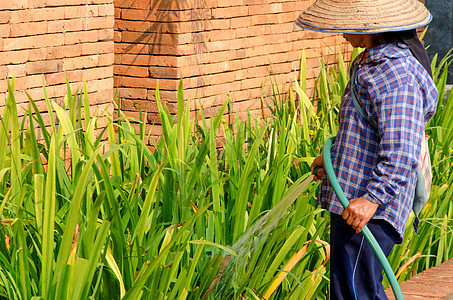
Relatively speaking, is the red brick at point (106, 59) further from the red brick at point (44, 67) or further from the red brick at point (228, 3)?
the red brick at point (228, 3)

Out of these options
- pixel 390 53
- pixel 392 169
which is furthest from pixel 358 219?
pixel 390 53

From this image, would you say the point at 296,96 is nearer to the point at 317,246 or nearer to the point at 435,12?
the point at 317,246

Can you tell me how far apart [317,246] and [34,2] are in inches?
84.5

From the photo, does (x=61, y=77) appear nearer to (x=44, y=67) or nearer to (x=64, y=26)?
(x=44, y=67)

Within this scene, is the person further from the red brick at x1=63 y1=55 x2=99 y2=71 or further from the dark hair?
the red brick at x1=63 y1=55 x2=99 y2=71

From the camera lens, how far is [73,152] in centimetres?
333

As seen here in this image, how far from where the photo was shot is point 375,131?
277cm

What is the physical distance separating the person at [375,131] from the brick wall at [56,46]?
6.21ft

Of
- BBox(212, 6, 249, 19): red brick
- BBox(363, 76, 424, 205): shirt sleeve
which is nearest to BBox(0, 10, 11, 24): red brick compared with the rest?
BBox(212, 6, 249, 19): red brick

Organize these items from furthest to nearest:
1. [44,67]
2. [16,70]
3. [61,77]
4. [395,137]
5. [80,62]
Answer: [80,62]
[61,77]
[44,67]
[16,70]
[395,137]

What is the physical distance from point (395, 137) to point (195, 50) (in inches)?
109

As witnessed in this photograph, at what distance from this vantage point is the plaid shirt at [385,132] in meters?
2.63

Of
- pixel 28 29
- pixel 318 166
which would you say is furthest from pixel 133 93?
pixel 318 166

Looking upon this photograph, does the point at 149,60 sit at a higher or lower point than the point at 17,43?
lower
